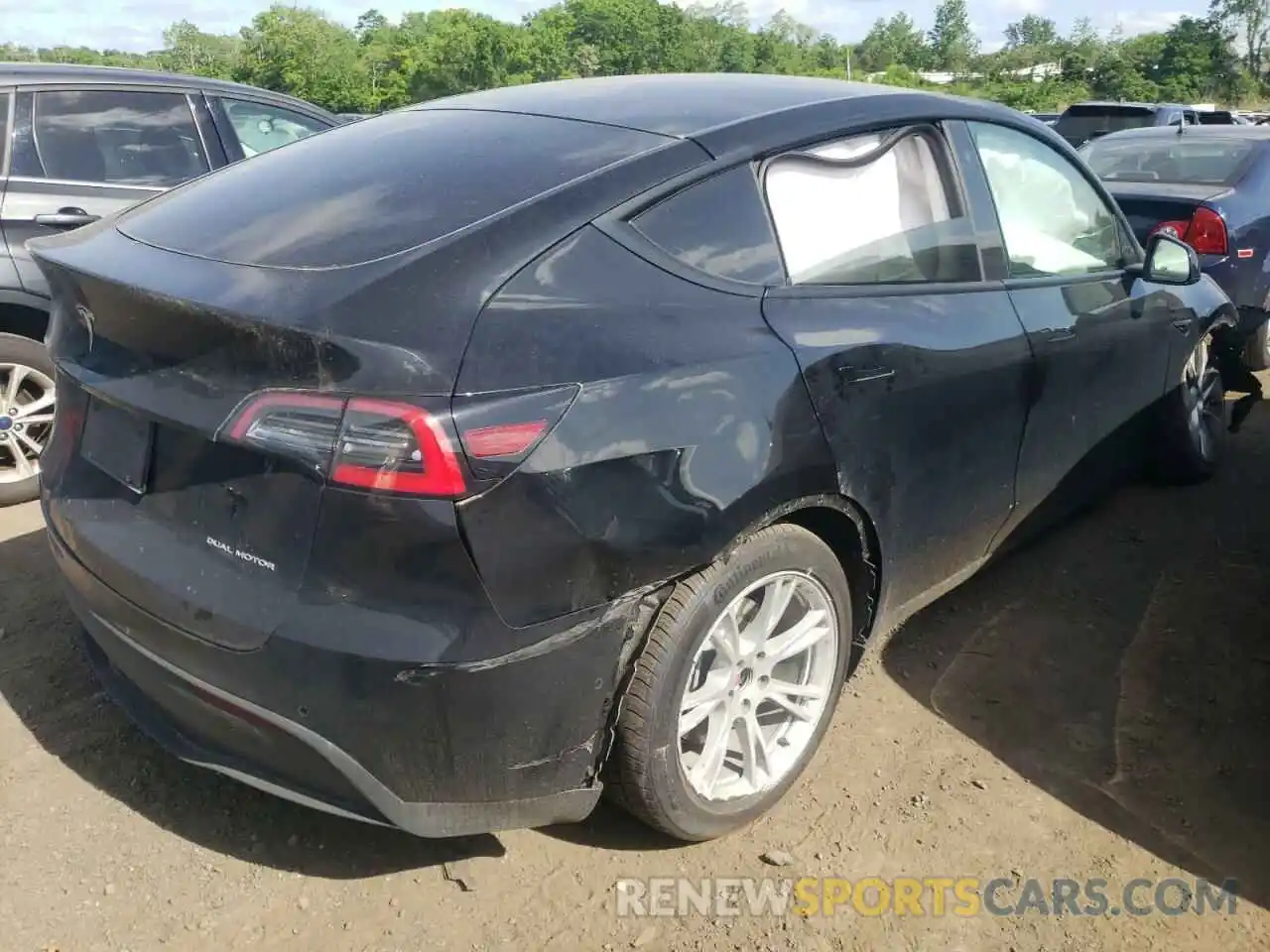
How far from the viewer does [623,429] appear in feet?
6.91

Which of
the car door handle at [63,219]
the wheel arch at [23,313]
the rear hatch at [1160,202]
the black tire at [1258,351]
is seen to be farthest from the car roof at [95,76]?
the black tire at [1258,351]

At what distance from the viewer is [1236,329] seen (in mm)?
4863

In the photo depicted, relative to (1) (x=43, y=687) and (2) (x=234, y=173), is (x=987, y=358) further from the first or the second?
(1) (x=43, y=687)

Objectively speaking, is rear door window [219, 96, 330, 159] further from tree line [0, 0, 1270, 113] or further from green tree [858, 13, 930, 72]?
green tree [858, 13, 930, 72]

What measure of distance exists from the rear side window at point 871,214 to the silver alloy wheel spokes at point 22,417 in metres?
3.37

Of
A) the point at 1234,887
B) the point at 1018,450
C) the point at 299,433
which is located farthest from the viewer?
the point at 1018,450

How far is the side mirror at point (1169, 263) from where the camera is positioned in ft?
12.6

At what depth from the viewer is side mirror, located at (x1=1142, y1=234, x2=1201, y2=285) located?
384cm

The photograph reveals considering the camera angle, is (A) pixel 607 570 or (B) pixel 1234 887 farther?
(B) pixel 1234 887

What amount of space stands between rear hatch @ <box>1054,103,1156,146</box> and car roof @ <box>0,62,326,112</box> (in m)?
13.2

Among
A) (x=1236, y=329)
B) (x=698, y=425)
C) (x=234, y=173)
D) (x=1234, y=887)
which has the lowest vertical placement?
(x=1234, y=887)

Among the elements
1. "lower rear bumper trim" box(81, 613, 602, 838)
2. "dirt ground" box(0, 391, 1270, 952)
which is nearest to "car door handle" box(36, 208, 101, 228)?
"dirt ground" box(0, 391, 1270, 952)

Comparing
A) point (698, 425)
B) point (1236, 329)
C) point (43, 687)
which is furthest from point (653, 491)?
point (1236, 329)

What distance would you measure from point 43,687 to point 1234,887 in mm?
3165
